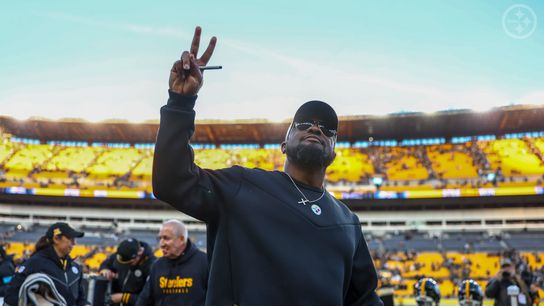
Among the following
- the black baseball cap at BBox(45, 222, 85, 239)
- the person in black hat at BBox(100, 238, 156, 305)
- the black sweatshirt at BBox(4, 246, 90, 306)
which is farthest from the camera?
the person in black hat at BBox(100, 238, 156, 305)

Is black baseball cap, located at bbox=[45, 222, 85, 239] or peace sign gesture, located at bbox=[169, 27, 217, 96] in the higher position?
peace sign gesture, located at bbox=[169, 27, 217, 96]

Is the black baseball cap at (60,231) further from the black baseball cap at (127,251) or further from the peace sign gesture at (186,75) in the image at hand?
the peace sign gesture at (186,75)

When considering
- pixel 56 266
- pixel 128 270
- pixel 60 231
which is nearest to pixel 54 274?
pixel 56 266

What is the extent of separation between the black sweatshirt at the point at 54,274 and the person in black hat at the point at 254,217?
3.47 m

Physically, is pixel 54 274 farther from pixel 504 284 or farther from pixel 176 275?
pixel 504 284

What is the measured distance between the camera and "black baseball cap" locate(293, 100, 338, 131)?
8.66ft

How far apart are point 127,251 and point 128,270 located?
0.46 m

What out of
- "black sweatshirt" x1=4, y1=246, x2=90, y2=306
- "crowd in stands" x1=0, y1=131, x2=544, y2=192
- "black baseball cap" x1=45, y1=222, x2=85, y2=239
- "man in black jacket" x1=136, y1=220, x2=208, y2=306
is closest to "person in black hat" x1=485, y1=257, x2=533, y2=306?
"man in black jacket" x1=136, y1=220, x2=208, y2=306

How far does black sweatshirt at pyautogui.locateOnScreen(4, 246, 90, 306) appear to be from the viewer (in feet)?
16.7

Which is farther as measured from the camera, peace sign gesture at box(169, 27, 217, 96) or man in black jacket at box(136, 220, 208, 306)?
man in black jacket at box(136, 220, 208, 306)

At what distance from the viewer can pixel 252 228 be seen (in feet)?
7.44

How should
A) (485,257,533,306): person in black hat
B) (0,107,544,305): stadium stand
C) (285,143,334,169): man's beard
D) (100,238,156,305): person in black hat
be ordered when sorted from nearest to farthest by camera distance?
(285,143,334,169): man's beard → (100,238,156,305): person in black hat → (485,257,533,306): person in black hat → (0,107,544,305): stadium stand

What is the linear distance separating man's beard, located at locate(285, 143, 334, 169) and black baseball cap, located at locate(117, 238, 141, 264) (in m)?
4.51

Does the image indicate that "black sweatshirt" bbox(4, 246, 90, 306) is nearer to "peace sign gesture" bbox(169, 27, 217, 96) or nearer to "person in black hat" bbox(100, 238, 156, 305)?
"person in black hat" bbox(100, 238, 156, 305)
